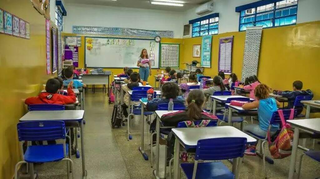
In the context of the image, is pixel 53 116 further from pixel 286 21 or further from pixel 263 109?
pixel 286 21

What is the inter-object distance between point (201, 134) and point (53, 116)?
154 cm

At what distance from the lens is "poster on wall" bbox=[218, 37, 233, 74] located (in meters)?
8.07

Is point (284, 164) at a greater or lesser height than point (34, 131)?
lesser

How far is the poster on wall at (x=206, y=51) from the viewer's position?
30.7ft

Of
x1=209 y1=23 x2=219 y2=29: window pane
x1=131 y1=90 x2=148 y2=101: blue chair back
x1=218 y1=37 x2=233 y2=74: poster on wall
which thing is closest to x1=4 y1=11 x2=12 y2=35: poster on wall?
x1=131 y1=90 x2=148 y2=101: blue chair back

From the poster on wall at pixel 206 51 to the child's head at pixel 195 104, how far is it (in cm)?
699

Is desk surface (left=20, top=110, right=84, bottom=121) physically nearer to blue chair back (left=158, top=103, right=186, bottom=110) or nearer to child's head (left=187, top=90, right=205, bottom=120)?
blue chair back (left=158, top=103, right=186, bottom=110)

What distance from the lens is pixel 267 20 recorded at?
6707 mm

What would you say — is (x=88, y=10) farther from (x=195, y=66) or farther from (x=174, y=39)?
(x=195, y=66)

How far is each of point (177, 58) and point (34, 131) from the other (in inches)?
388

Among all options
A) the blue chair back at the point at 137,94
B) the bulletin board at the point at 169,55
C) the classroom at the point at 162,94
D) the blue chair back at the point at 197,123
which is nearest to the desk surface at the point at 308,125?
the classroom at the point at 162,94

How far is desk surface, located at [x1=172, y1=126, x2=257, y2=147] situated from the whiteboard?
8950mm

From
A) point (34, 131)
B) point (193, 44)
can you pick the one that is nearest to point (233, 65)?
point (193, 44)

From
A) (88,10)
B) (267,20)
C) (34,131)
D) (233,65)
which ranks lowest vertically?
(34,131)
